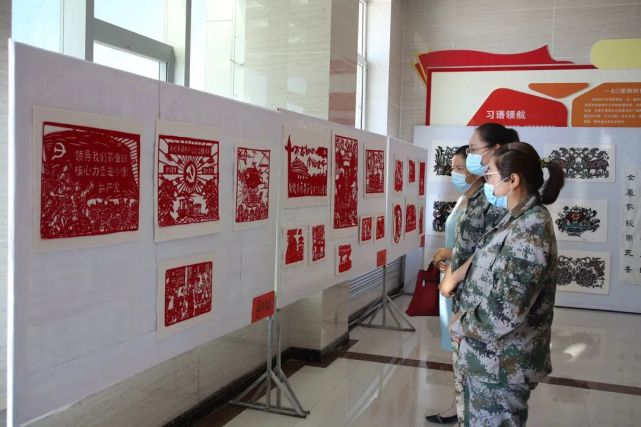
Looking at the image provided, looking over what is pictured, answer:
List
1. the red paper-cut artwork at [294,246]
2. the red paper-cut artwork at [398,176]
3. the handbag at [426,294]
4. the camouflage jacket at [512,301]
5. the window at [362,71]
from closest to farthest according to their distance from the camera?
the camouflage jacket at [512,301] < the red paper-cut artwork at [294,246] < the handbag at [426,294] < the red paper-cut artwork at [398,176] < the window at [362,71]

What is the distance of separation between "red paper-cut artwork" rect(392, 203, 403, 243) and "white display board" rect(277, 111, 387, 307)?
0.46 metres

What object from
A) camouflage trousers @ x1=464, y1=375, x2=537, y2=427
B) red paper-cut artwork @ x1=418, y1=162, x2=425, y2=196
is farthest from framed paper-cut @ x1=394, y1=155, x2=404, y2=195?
camouflage trousers @ x1=464, y1=375, x2=537, y2=427

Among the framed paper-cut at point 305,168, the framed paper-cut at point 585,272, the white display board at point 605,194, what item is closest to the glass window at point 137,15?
the framed paper-cut at point 305,168

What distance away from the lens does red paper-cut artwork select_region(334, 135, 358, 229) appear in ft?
13.0

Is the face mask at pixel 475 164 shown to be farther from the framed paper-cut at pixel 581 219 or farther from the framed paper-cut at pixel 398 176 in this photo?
the framed paper-cut at pixel 581 219

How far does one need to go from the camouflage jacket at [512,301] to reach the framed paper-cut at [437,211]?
17.7 ft

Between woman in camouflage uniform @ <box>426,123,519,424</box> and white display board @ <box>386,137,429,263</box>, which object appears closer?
woman in camouflage uniform @ <box>426,123,519,424</box>

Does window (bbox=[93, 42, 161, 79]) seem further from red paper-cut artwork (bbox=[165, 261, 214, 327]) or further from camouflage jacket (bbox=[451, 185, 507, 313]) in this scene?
camouflage jacket (bbox=[451, 185, 507, 313])

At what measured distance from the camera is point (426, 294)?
3.53m

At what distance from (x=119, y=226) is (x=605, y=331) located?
17.5ft

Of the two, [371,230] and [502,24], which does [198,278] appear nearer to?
[371,230]

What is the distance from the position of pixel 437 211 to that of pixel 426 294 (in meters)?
4.13

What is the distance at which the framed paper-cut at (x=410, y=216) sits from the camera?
5.67 meters

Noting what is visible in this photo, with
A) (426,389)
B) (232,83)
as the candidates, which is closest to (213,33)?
(232,83)
